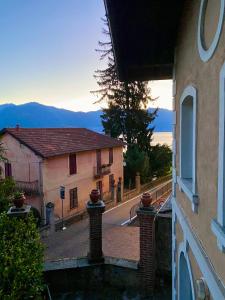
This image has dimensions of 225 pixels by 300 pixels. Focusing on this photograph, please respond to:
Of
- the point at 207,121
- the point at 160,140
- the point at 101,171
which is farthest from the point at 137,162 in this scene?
the point at 160,140

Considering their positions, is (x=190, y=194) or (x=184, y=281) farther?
(x=184, y=281)

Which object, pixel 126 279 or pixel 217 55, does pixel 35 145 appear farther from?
pixel 217 55

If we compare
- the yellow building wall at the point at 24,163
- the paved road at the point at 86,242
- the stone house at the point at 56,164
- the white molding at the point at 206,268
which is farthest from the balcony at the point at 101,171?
the white molding at the point at 206,268

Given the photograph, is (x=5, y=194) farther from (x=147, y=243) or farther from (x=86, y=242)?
(x=147, y=243)

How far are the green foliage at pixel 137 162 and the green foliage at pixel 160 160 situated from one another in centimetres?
174

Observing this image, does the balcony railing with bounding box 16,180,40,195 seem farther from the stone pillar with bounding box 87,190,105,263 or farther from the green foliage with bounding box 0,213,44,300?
the green foliage with bounding box 0,213,44,300

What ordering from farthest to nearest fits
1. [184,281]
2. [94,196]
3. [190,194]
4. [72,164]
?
[72,164], [94,196], [184,281], [190,194]

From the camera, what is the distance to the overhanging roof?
450 cm

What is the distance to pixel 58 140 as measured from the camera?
78.4 ft

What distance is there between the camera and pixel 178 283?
5.69m

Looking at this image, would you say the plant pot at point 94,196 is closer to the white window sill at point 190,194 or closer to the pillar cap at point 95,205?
the pillar cap at point 95,205

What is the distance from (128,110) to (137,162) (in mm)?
5803

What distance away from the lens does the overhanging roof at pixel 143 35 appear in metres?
4.50

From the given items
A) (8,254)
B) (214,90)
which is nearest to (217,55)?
(214,90)
